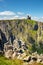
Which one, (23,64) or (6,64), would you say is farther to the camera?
(23,64)

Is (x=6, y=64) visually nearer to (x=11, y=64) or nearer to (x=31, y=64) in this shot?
(x=11, y=64)

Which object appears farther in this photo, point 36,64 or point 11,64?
point 36,64

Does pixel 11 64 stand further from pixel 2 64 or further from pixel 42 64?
pixel 42 64

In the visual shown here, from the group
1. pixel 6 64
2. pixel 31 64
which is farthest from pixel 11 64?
pixel 31 64

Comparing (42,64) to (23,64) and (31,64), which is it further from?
(23,64)

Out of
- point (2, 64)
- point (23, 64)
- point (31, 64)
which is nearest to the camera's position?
point (2, 64)

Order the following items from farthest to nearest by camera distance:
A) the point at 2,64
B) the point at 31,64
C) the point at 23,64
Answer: the point at 31,64 < the point at 23,64 < the point at 2,64

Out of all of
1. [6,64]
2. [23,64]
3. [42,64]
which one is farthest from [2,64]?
[42,64]
